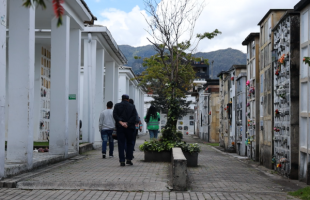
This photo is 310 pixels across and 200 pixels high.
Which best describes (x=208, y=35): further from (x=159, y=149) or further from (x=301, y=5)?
(x=301, y=5)

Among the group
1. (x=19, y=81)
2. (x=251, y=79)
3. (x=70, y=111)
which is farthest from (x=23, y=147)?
(x=251, y=79)

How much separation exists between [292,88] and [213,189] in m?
3.25

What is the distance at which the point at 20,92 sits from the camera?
9.45 meters

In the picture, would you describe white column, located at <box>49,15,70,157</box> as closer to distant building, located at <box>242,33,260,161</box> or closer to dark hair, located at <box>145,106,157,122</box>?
dark hair, located at <box>145,106,157,122</box>

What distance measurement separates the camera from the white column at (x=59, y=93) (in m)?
12.9

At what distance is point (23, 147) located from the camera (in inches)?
372

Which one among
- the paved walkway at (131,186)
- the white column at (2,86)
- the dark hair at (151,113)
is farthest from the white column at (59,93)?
the white column at (2,86)

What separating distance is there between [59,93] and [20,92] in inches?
139

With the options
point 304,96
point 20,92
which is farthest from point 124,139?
point 304,96

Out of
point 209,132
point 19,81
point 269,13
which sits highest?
point 269,13

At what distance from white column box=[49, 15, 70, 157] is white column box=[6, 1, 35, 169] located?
3.31m

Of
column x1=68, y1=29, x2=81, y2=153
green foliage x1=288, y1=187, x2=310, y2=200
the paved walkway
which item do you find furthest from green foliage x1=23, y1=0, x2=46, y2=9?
column x1=68, y1=29, x2=81, y2=153

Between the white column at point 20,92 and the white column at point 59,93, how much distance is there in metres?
3.31

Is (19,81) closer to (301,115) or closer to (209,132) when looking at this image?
(301,115)
